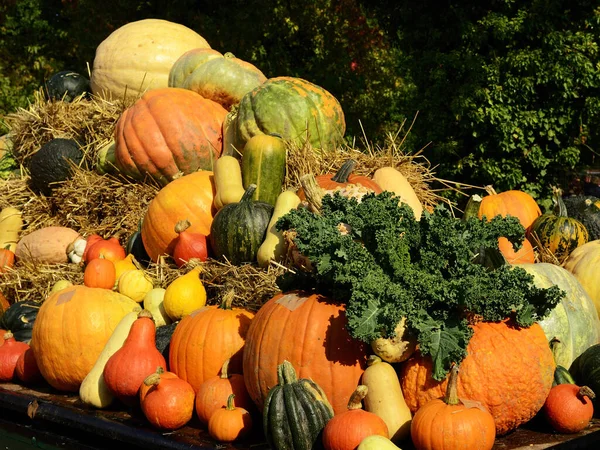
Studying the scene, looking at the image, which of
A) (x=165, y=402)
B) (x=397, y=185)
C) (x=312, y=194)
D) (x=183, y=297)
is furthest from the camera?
(x=397, y=185)

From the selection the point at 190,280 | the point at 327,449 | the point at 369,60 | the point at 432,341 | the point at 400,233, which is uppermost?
the point at 400,233

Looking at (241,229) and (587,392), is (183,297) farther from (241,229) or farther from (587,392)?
(587,392)

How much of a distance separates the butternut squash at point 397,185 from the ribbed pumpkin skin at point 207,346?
149 centimetres

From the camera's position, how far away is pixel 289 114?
5645mm

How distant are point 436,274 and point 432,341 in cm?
29

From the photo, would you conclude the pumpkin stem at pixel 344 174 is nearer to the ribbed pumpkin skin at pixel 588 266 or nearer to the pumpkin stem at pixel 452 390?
the ribbed pumpkin skin at pixel 588 266

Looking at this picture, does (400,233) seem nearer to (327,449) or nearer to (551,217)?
(327,449)

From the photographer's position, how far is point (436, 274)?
3.19 m

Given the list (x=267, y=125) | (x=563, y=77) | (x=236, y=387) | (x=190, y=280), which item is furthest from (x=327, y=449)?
(x=563, y=77)

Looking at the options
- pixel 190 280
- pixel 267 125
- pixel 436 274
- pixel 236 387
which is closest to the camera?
pixel 436 274

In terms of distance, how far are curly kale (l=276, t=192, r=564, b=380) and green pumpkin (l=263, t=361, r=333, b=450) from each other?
1.07 ft

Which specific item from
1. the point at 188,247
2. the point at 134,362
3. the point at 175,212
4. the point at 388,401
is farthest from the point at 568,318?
the point at 175,212

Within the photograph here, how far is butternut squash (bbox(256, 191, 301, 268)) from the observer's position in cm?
439

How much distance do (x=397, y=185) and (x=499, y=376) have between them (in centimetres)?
215
